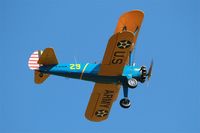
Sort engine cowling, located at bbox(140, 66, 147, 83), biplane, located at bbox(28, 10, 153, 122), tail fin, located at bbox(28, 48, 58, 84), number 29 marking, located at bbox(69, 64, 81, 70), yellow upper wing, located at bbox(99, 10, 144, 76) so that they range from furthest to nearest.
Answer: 1. engine cowling, located at bbox(140, 66, 147, 83)
2. number 29 marking, located at bbox(69, 64, 81, 70)
3. tail fin, located at bbox(28, 48, 58, 84)
4. biplane, located at bbox(28, 10, 153, 122)
5. yellow upper wing, located at bbox(99, 10, 144, 76)

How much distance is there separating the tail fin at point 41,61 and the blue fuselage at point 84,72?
0.17m

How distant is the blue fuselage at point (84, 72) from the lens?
2100 cm

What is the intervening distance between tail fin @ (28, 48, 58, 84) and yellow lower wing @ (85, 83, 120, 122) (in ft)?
7.22

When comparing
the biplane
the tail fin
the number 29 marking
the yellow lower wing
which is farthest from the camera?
the yellow lower wing

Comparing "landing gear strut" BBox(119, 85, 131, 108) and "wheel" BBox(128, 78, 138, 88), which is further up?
"wheel" BBox(128, 78, 138, 88)

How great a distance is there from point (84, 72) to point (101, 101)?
79.3 inches

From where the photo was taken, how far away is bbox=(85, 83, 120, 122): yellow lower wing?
21984 millimetres

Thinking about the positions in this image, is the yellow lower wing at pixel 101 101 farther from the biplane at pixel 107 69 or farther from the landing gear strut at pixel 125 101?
the landing gear strut at pixel 125 101

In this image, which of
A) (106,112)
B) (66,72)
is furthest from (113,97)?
(66,72)

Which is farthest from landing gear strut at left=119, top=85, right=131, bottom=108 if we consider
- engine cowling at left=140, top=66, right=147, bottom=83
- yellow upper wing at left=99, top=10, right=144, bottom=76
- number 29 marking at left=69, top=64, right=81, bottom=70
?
number 29 marking at left=69, top=64, right=81, bottom=70

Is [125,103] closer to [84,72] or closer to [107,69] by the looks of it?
[107,69]

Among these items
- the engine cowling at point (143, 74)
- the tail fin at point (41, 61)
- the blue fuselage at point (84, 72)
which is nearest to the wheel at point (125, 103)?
the blue fuselage at point (84, 72)

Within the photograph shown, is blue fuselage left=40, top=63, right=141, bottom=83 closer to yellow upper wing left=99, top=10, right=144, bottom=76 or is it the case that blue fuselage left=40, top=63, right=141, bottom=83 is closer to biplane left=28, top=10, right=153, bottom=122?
biplane left=28, top=10, right=153, bottom=122

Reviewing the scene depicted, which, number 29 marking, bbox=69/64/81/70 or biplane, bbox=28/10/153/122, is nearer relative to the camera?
biplane, bbox=28/10/153/122
